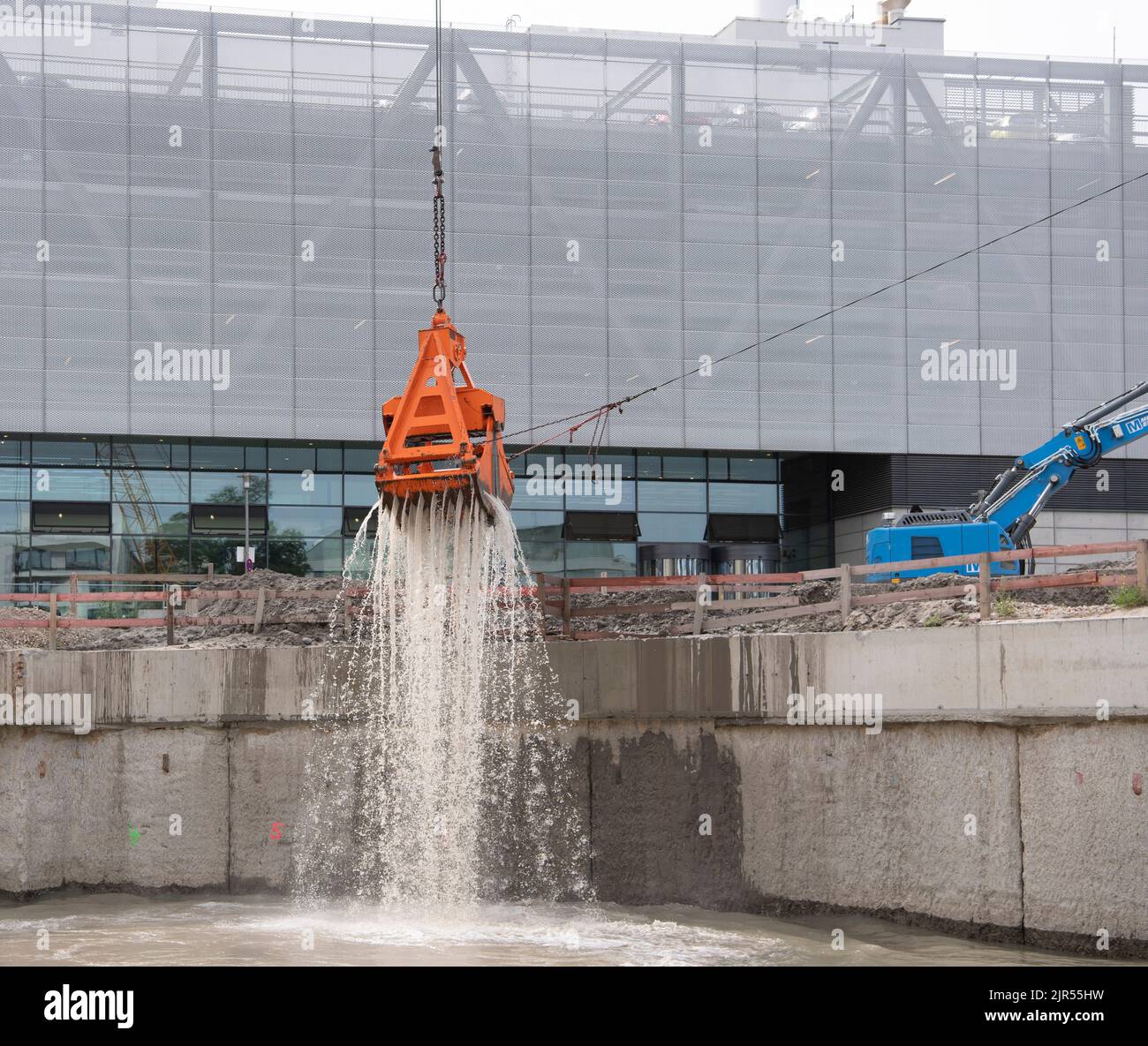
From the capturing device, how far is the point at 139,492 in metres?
38.2

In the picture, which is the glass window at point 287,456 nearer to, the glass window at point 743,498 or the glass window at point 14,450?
the glass window at point 14,450

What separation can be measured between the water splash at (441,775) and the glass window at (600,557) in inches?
881

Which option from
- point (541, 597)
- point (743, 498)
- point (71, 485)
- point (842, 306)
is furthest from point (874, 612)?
point (71, 485)

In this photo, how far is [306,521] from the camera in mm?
38844

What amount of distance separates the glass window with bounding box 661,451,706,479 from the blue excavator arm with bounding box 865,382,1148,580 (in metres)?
14.5

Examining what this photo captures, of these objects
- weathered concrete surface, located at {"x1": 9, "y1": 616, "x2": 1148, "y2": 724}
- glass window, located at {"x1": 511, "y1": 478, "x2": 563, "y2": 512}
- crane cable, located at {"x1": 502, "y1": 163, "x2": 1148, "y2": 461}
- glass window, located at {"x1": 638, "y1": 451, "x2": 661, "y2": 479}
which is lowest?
weathered concrete surface, located at {"x1": 9, "y1": 616, "x2": 1148, "y2": 724}

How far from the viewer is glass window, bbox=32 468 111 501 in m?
37.8

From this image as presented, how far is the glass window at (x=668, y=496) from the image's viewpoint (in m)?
40.1

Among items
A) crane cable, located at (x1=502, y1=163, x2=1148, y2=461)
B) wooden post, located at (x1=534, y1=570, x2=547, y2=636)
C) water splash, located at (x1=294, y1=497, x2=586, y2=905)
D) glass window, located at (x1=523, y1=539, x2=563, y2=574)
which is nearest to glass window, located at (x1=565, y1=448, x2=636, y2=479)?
crane cable, located at (x1=502, y1=163, x2=1148, y2=461)

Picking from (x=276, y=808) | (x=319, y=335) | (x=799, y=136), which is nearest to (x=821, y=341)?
(x=799, y=136)

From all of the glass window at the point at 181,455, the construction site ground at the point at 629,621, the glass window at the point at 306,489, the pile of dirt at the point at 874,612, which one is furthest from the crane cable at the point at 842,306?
the construction site ground at the point at 629,621

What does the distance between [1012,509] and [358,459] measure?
1961 cm

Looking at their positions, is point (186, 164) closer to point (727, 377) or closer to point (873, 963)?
point (727, 377)

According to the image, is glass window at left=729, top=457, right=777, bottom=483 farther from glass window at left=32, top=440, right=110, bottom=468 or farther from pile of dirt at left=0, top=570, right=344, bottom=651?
pile of dirt at left=0, top=570, right=344, bottom=651
